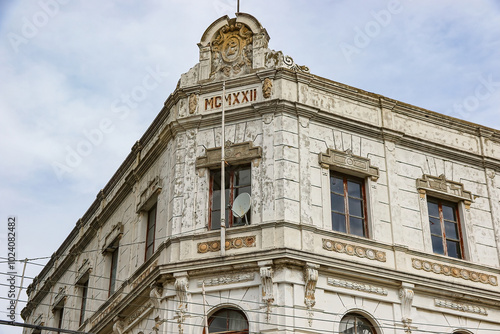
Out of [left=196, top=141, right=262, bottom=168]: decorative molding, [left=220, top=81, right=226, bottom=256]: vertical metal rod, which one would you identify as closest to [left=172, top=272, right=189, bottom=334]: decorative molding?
[left=220, top=81, right=226, bottom=256]: vertical metal rod

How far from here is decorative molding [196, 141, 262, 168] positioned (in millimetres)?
20344

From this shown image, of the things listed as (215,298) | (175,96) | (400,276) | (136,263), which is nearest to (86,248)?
(136,263)

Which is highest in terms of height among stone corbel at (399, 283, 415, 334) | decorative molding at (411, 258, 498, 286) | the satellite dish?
the satellite dish

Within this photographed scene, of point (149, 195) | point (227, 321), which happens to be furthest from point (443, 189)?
point (149, 195)

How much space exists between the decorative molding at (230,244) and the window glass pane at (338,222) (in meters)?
2.47

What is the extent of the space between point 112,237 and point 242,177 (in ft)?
23.0

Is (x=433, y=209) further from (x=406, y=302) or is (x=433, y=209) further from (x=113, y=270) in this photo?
(x=113, y=270)

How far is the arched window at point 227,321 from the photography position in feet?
60.2

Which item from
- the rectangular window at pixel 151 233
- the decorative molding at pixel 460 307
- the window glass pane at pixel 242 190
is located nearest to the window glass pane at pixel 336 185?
the window glass pane at pixel 242 190

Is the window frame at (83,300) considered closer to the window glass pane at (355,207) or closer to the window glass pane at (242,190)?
the window glass pane at (242,190)

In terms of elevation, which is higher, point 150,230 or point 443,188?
point 443,188

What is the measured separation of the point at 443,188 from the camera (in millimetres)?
22156

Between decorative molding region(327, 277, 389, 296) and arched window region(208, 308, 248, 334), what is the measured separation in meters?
2.43

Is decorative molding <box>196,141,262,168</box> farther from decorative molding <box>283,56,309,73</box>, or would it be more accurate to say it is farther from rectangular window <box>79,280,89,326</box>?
rectangular window <box>79,280,89,326</box>
